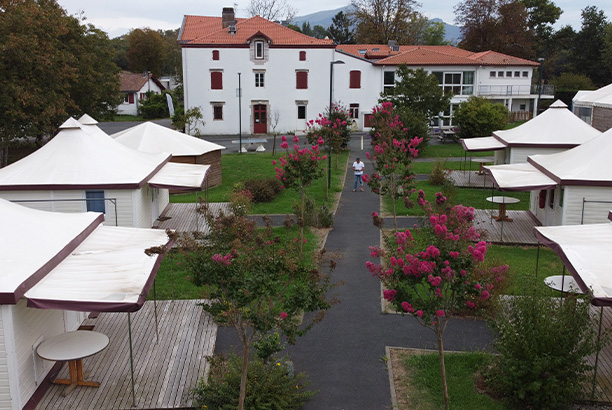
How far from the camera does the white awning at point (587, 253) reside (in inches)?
403

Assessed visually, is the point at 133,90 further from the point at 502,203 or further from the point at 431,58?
the point at 502,203

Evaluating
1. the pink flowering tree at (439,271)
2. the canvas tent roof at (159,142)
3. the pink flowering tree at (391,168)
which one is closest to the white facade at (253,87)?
the canvas tent roof at (159,142)

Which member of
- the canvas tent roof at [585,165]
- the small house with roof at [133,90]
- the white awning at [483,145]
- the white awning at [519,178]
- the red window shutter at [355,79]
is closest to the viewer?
the canvas tent roof at [585,165]

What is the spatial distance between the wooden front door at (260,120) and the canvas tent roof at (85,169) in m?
30.1

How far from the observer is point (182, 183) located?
19359mm

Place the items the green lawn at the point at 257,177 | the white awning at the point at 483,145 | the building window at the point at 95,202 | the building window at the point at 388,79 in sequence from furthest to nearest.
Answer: the building window at the point at 388,79 < the white awning at the point at 483,145 < the green lawn at the point at 257,177 < the building window at the point at 95,202

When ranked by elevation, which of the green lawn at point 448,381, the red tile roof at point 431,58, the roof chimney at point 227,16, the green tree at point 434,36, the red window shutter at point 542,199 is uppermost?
the green tree at point 434,36

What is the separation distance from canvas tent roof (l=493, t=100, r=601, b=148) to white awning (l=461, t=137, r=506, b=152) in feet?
1.01

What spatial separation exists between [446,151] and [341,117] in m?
6.85

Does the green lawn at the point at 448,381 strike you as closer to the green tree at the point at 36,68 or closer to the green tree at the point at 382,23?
the green tree at the point at 36,68

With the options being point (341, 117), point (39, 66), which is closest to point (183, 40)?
point (341, 117)

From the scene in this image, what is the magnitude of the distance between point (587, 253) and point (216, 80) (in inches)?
1610

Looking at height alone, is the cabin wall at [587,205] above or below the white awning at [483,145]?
below

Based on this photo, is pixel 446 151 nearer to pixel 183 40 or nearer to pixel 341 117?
pixel 341 117
